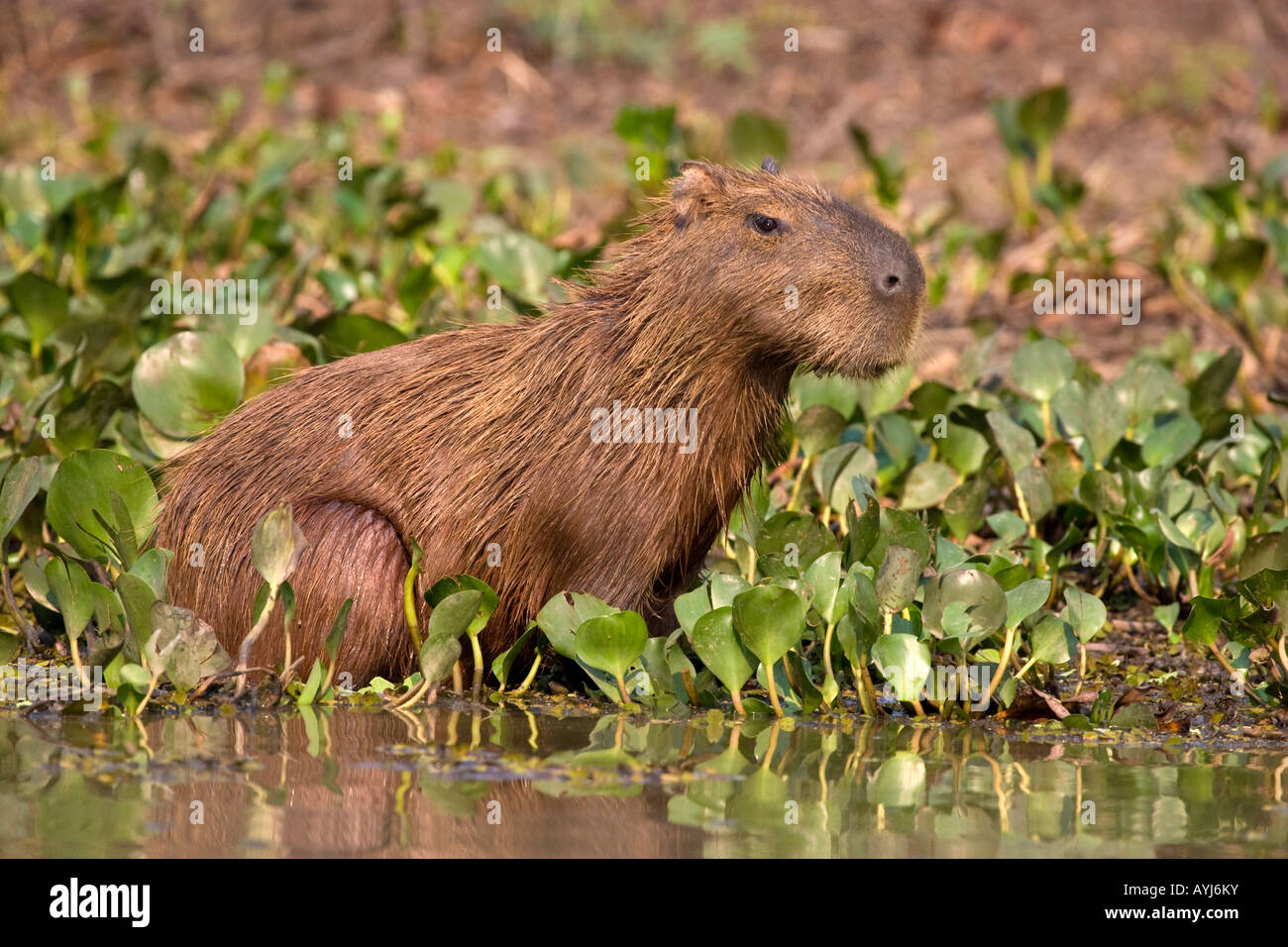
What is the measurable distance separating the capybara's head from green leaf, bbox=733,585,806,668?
34.5 inches

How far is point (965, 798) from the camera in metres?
3.92

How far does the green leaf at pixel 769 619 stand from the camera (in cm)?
456

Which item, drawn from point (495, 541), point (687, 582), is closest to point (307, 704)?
point (495, 541)

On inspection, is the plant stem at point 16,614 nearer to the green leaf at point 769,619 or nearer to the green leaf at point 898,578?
the green leaf at point 769,619

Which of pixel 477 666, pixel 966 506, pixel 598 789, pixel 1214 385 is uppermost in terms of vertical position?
pixel 1214 385

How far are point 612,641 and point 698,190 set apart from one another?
1480 millimetres

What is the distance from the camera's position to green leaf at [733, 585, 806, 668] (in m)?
4.56

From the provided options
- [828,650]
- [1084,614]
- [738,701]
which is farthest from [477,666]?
[1084,614]

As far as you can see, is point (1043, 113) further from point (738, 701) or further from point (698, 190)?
point (738, 701)

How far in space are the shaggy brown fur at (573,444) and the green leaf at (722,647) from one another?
0.43 m

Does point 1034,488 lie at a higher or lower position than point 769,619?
higher

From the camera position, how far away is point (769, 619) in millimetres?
4594

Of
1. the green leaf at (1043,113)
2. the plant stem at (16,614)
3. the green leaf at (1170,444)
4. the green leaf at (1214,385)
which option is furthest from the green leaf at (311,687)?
the green leaf at (1043,113)
